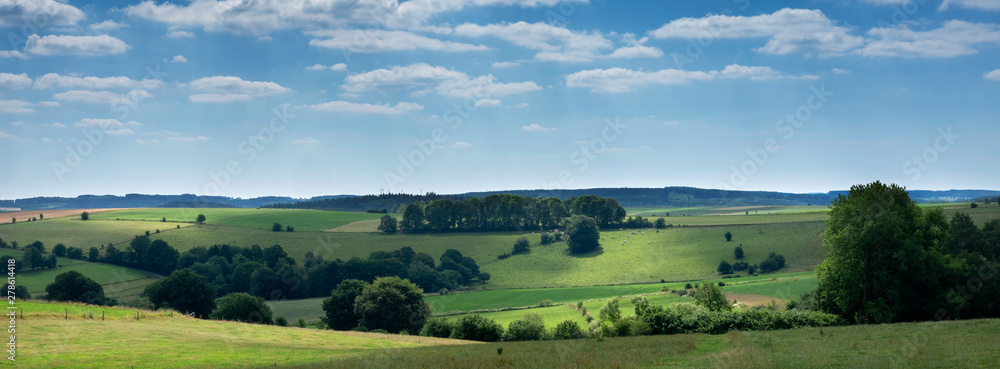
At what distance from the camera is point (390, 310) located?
2736 inches

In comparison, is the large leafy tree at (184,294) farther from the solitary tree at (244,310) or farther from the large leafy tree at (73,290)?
the solitary tree at (244,310)

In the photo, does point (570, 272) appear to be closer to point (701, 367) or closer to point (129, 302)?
point (129, 302)

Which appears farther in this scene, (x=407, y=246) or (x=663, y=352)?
(x=407, y=246)

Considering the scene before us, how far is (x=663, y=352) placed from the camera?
26469 millimetres

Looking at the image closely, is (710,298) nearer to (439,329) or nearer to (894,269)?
(894,269)

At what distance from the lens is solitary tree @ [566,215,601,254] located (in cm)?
13312

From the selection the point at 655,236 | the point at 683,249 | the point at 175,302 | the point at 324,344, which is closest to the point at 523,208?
the point at 655,236

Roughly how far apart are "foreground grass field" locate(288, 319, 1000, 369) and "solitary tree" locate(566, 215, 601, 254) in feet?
329

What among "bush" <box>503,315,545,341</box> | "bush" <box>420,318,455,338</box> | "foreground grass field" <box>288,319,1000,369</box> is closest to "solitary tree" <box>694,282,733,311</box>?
"bush" <box>503,315,545,341</box>

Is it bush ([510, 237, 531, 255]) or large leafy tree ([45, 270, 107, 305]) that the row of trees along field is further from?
large leafy tree ([45, 270, 107, 305])

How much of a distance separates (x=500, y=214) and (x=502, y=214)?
59 cm

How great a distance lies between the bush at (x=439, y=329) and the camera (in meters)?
56.3

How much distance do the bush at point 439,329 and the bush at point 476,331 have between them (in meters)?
2.81

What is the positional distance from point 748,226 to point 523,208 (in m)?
56.1
